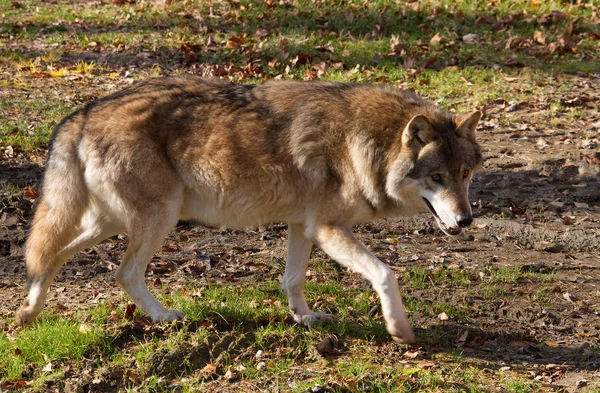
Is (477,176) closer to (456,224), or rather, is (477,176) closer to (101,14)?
(456,224)

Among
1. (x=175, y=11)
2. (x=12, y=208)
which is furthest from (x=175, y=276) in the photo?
(x=175, y=11)

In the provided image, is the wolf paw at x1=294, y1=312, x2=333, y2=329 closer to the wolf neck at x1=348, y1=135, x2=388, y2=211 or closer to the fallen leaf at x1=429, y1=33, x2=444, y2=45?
the wolf neck at x1=348, y1=135, x2=388, y2=211

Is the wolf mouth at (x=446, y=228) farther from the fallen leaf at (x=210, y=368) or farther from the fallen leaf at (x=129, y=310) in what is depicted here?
the fallen leaf at (x=129, y=310)

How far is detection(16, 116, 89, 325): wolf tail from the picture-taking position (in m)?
5.97

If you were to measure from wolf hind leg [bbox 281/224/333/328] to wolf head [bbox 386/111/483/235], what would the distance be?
0.80 metres

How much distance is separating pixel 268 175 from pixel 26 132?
4.74 metres

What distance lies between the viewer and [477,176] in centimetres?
884

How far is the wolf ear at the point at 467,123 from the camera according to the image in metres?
5.93

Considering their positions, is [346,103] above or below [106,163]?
above

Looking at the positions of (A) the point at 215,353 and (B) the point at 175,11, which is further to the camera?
(B) the point at 175,11

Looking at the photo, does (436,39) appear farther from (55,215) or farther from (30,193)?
(55,215)

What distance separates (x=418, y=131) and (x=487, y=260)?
1976mm

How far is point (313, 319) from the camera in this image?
6035mm

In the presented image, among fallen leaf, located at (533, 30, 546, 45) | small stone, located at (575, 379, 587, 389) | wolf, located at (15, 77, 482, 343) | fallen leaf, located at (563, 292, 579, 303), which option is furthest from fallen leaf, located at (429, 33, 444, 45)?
small stone, located at (575, 379, 587, 389)
